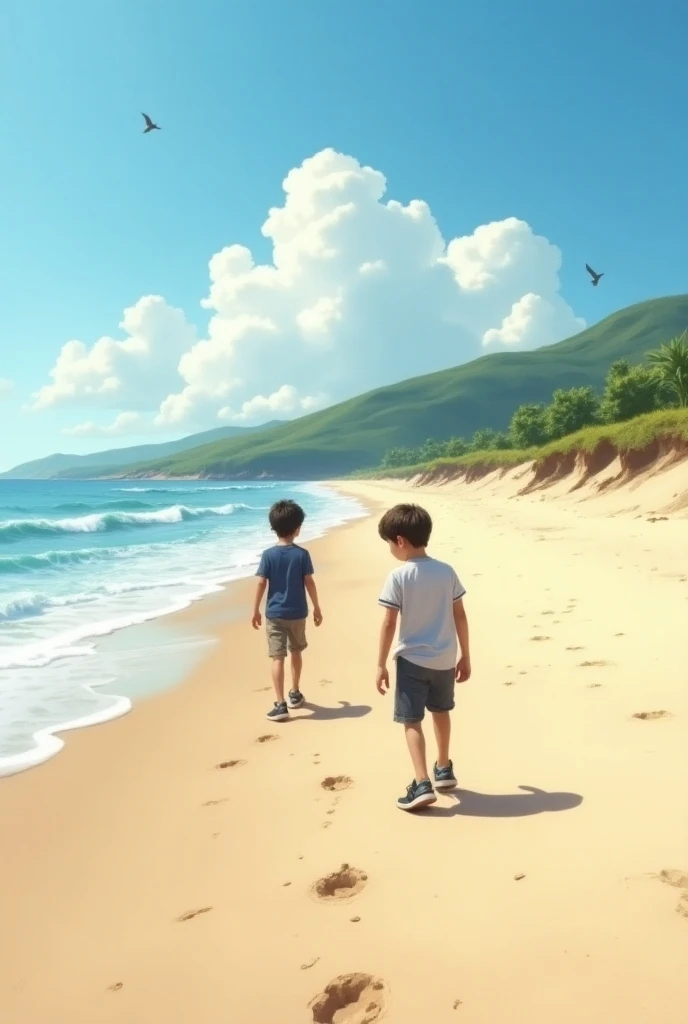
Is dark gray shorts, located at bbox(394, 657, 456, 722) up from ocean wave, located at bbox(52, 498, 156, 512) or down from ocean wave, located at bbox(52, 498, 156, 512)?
down

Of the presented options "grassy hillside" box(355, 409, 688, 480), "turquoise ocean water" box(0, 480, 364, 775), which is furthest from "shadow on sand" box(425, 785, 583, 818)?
"grassy hillside" box(355, 409, 688, 480)

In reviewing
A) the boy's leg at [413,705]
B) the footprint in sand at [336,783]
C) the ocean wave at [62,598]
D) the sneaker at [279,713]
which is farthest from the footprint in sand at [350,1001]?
the ocean wave at [62,598]

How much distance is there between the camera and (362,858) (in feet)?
11.4

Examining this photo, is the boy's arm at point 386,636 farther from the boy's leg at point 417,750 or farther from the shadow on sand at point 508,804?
the shadow on sand at point 508,804

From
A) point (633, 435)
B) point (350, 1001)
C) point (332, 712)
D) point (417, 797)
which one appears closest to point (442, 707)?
point (417, 797)

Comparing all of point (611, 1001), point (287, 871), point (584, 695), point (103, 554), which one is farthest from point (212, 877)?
point (103, 554)

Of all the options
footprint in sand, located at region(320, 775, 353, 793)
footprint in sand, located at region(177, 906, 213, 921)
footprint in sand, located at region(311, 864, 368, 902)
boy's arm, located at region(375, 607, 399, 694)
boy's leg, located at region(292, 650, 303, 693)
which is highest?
boy's arm, located at region(375, 607, 399, 694)

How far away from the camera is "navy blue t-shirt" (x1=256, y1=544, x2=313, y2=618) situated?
6164mm

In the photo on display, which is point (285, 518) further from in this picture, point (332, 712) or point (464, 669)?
point (464, 669)

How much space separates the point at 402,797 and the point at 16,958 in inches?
87.4

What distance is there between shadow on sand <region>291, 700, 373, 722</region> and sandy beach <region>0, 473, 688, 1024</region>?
0.04m

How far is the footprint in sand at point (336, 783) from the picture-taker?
441 centimetres

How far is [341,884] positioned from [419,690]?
1.26 m

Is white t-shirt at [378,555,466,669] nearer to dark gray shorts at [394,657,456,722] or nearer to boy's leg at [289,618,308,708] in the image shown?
dark gray shorts at [394,657,456,722]
